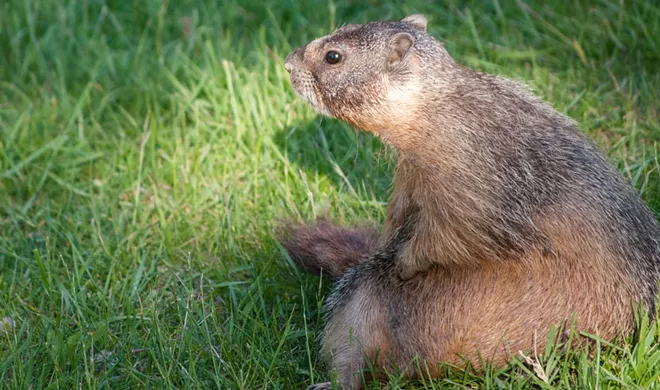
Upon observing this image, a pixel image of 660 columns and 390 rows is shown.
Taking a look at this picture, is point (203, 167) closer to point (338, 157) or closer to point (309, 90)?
point (338, 157)

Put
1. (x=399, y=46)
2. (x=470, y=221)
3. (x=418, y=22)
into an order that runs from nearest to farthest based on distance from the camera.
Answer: (x=470, y=221) < (x=399, y=46) < (x=418, y=22)

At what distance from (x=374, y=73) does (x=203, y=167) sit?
6.02 ft

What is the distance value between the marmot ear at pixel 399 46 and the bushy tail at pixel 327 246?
3.14 feet

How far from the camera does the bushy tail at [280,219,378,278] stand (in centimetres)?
443

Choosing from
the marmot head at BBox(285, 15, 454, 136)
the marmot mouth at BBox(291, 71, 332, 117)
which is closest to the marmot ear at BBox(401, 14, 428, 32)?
the marmot head at BBox(285, 15, 454, 136)

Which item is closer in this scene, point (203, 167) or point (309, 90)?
point (309, 90)

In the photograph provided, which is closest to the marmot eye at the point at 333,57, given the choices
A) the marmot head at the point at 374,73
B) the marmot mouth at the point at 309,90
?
the marmot head at the point at 374,73

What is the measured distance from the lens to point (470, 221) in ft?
12.1

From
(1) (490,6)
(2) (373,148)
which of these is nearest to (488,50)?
(1) (490,6)

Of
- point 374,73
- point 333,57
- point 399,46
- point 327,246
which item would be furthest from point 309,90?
point 327,246

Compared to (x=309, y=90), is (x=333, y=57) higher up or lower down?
higher up

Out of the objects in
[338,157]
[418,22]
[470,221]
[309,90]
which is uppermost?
[418,22]

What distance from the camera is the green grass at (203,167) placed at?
3992 mm

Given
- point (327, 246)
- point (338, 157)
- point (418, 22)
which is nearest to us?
point (418, 22)
